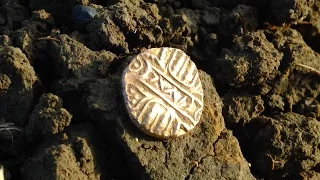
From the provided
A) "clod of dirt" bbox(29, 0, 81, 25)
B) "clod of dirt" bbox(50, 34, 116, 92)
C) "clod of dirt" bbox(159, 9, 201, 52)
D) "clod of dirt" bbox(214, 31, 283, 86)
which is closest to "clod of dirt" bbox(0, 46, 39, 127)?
"clod of dirt" bbox(50, 34, 116, 92)

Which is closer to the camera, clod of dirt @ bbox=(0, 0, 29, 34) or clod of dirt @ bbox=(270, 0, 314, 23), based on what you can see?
clod of dirt @ bbox=(0, 0, 29, 34)

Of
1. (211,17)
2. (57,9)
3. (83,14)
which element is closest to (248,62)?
(211,17)

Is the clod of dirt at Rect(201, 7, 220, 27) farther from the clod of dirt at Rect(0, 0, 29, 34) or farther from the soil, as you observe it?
the clod of dirt at Rect(0, 0, 29, 34)

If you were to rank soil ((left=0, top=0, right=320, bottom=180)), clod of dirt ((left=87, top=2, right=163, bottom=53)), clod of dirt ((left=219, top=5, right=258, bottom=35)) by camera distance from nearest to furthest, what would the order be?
1. soil ((left=0, top=0, right=320, bottom=180))
2. clod of dirt ((left=87, top=2, right=163, bottom=53))
3. clod of dirt ((left=219, top=5, right=258, bottom=35))

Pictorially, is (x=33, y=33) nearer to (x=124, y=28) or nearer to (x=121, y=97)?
(x=124, y=28)

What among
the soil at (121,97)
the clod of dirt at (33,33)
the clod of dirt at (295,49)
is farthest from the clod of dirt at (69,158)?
the clod of dirt at (295,49)

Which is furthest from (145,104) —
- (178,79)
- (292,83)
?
(292,83)

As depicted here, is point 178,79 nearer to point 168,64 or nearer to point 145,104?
point 168,64
